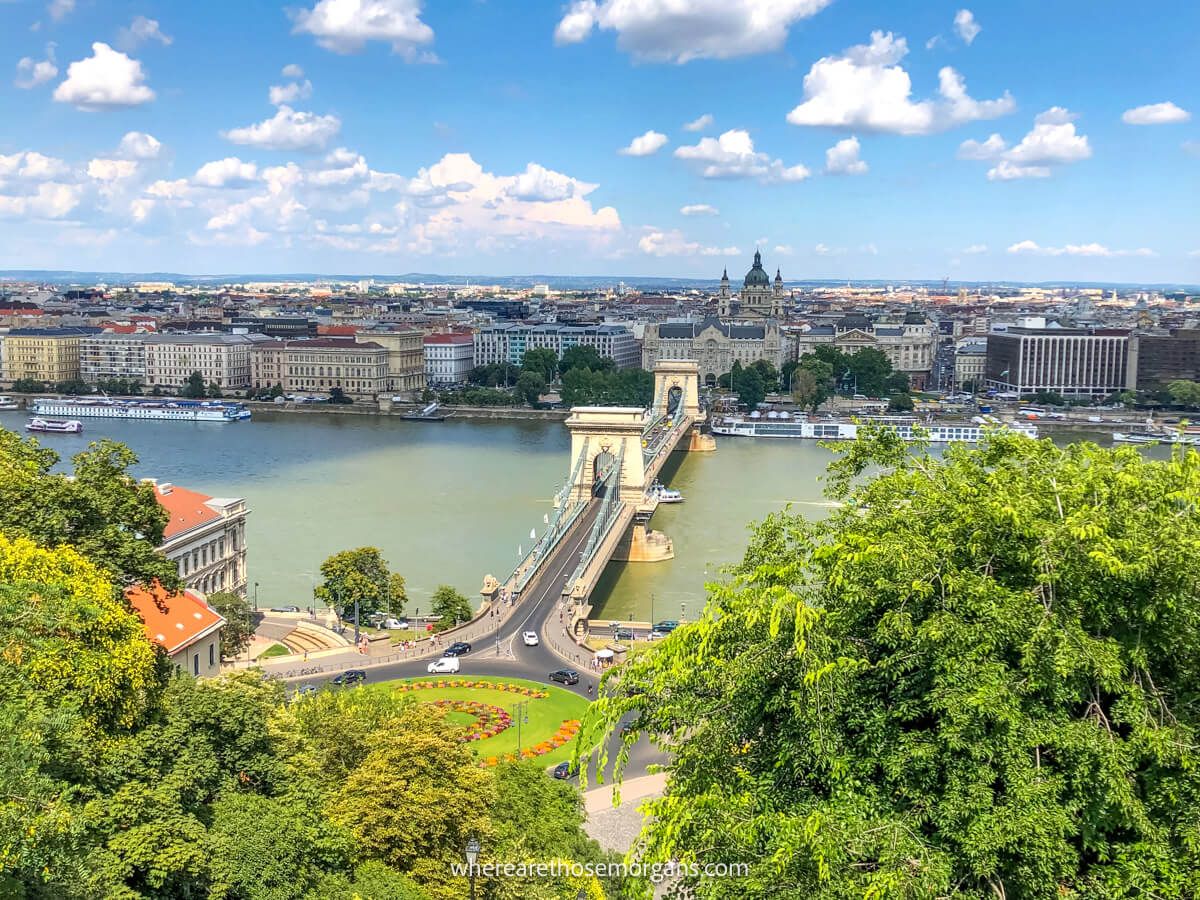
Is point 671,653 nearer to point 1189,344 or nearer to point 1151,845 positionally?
point 1151,845

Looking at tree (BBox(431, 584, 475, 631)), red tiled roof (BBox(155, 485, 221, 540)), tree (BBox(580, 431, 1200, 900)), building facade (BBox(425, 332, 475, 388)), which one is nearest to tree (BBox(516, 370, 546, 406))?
building facade (BBox(425, 332, 475, 388))

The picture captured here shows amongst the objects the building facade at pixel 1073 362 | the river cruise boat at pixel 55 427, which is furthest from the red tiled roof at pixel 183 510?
the building facade at pixel 1073 362

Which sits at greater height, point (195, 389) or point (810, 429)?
point (195, 389)

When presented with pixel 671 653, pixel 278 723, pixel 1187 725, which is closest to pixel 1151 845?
pixel 1187 725

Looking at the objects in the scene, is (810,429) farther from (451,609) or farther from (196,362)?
(451,609)

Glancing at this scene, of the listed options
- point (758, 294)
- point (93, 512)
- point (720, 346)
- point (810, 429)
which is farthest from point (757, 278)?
point (93, 512)

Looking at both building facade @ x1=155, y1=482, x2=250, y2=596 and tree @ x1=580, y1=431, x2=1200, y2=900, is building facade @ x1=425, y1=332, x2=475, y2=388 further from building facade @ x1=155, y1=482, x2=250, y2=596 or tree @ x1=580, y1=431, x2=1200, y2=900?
tree @ x1=580, y1=431, x2=1200, y2=900
